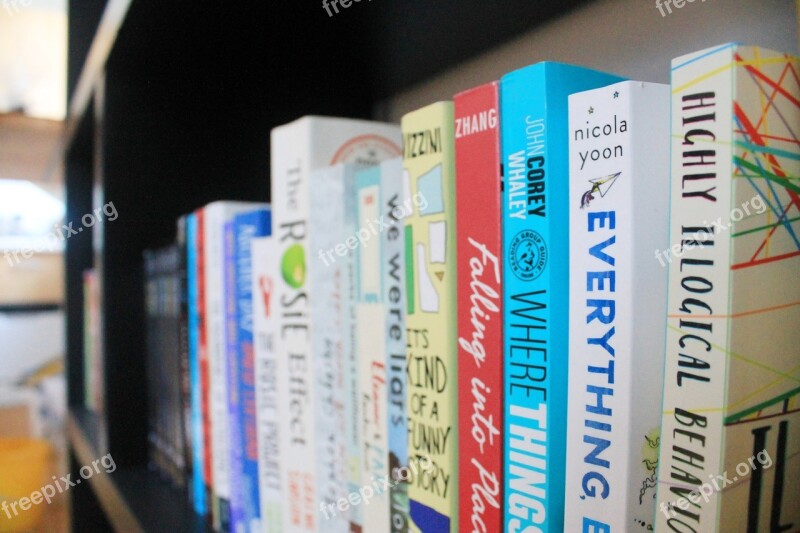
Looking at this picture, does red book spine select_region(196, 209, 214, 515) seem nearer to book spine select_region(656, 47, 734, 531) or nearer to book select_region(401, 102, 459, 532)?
book select_region(401, 102, 459, 532)

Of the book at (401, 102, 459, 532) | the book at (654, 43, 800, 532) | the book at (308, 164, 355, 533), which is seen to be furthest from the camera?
the book at (308, 164, 355, 533)

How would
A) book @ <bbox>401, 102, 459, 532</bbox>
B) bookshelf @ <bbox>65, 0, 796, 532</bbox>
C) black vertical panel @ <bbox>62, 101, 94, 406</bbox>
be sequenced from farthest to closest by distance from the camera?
black vertical panel @ <bbox>62, 101, 94, 406</bbox> → bookshelf @ <bbox>65, 0, 796, 532</bbox> → book @ <bbox>401, 102, 459, 532</bbox>

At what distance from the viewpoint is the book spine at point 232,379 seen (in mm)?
586

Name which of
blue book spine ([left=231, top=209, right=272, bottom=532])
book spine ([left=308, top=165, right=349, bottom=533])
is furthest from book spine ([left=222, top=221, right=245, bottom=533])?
book spine ([left=308, top=165, right=349, bottom=533])

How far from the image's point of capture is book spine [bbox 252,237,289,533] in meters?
0.53

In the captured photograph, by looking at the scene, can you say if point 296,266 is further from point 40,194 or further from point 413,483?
point 40,194

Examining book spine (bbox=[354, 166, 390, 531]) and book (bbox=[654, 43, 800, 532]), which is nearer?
book (bbox=[654, 43, 800, 532])

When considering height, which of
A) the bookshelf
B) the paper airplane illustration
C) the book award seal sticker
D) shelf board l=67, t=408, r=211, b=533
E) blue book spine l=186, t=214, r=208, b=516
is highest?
the bookshelf

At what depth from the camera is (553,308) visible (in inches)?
12.3

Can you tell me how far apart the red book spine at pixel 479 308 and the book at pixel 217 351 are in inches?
12.7

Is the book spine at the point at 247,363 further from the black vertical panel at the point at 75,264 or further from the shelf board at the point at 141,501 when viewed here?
the black vertical panel at the point at 75,264

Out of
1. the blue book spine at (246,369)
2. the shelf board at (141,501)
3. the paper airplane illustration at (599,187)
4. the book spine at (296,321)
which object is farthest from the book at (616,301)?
the shelf board at (141,501)

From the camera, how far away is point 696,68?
0.26 meters

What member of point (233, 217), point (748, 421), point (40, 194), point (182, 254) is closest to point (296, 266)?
point (233, 217)
